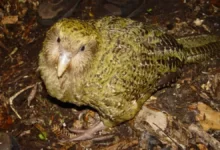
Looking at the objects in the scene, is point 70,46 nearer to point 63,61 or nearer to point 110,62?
point 63,61

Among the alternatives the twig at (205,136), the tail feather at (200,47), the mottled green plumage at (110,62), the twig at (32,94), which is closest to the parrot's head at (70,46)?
the mottled green plumage at (110,62)

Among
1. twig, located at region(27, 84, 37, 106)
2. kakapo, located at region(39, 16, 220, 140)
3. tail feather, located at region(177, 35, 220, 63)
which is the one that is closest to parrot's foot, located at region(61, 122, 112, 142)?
kakapo, located at region(39, 16, 220, 140)

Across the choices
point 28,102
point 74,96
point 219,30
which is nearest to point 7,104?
point 28,102

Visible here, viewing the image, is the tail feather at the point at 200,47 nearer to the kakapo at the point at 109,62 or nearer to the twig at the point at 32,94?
the kakapo at the point at 109,62

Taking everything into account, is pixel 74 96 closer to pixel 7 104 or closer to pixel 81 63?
pixel 81 63

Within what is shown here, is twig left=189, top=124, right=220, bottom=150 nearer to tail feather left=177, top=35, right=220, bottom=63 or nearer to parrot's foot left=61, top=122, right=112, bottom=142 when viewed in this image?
tail feather left=177, top=35, right=220, bottom=63

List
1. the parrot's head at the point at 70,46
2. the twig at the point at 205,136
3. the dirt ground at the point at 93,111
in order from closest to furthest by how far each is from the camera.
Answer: the parrot's head at the point at 70,46 < the twig at the point at 205,136 < the dirt ground at the point at 93,111

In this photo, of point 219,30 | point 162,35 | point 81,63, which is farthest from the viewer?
point 219,30
